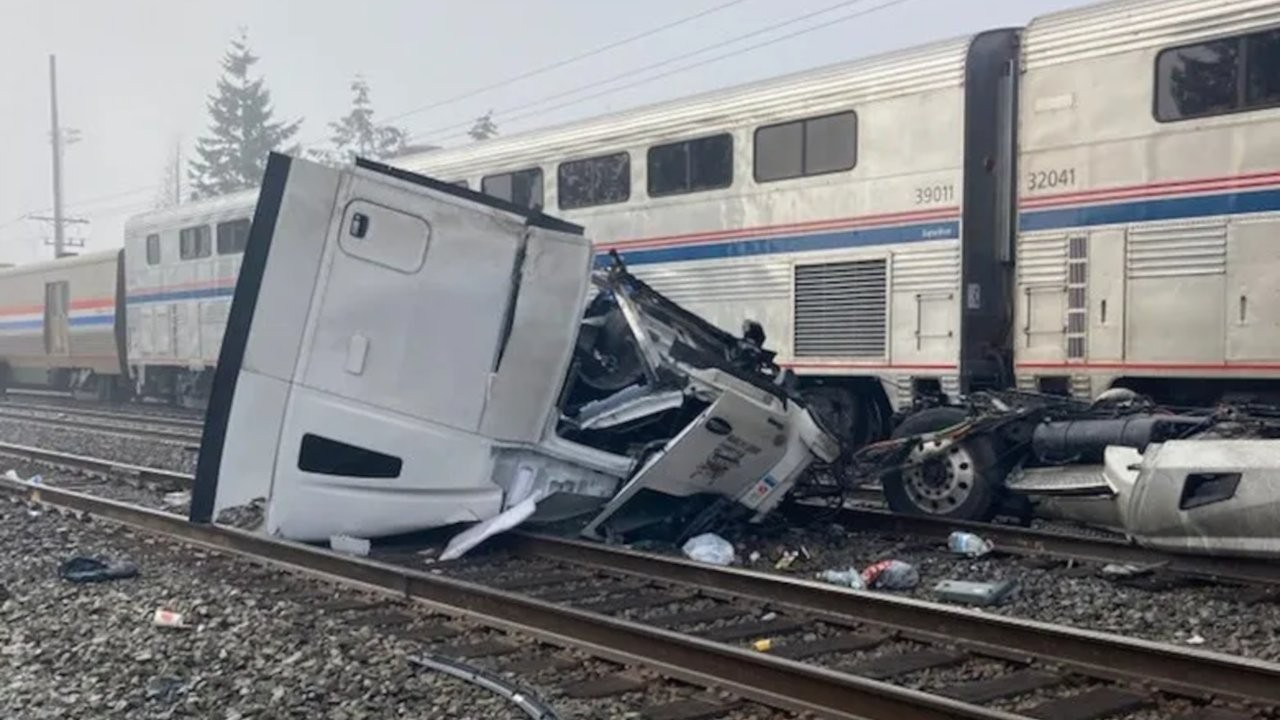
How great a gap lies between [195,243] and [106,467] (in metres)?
9.57

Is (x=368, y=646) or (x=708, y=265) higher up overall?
(x=708, y=265)

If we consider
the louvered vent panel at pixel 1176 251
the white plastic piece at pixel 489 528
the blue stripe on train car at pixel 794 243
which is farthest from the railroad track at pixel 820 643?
the blue stripe on train car at pixel 794 243

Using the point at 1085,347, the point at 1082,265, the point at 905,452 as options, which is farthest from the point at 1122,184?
the point at 905,452

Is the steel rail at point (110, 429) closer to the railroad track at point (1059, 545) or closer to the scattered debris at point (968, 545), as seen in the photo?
the railroad track at point (1059, 545)

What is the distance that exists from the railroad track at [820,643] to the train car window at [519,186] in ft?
23.7

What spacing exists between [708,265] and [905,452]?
385cm

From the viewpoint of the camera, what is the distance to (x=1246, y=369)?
8.52 metres

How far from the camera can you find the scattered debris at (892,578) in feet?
23.1

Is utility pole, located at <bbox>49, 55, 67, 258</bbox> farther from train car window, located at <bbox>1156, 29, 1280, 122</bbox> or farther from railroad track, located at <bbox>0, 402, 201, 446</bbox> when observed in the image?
train car window, located at <bbox>1156, 29, 1280, 122</bbox>

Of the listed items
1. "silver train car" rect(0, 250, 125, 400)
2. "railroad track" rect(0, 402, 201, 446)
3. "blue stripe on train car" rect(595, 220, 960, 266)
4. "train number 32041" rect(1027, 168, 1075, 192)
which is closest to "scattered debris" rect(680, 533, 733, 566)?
"blue stripe on train car" rect(595, 220, 960, 266)

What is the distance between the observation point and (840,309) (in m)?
11.2

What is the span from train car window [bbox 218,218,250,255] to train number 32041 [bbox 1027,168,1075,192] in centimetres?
1401

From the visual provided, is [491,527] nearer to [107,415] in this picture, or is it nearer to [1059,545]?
[1059,545]

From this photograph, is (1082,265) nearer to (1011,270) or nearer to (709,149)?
(1011,270)
